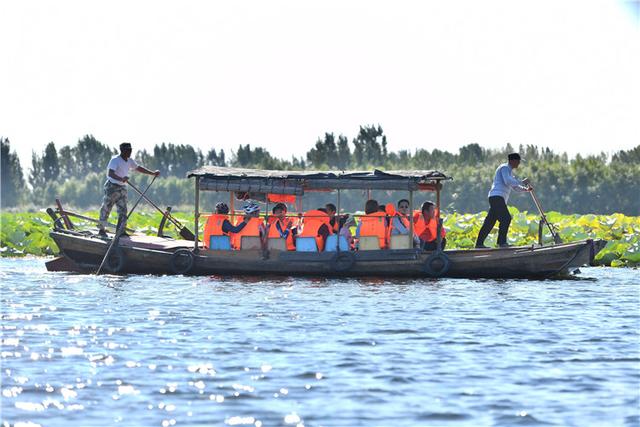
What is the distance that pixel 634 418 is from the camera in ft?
28.5

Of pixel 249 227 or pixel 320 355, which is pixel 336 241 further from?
pixel 320 355

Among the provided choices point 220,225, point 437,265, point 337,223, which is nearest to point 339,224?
point 337,223

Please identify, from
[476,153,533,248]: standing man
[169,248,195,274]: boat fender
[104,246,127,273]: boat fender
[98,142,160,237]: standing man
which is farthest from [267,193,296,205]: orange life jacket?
[476,153,533,248]: standing man

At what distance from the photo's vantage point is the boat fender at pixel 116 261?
68.6 feet

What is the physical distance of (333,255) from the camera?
20.0m

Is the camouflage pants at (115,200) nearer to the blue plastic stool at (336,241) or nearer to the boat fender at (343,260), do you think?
the blue plastic stool at (336,241)

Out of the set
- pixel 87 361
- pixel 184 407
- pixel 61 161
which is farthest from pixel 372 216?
pixel 61 161

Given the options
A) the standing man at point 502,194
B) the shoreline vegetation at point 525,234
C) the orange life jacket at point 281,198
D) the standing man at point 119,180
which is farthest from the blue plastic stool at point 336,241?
the shoreline vegetation at point 525,234

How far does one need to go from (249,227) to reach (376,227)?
2.03 meters

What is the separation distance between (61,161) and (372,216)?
54.2 meters

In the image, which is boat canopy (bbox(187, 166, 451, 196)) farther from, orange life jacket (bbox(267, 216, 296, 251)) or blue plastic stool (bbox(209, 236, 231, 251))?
blue plastic stool (bbox(209, 236, 231, 251))

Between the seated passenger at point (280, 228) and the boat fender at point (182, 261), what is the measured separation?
1.30 metres

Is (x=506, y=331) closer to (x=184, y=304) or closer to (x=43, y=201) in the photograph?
(x=184, y=304)

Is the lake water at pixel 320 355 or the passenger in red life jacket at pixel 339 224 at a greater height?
the passenger in red life jacket at pixel 339 224
